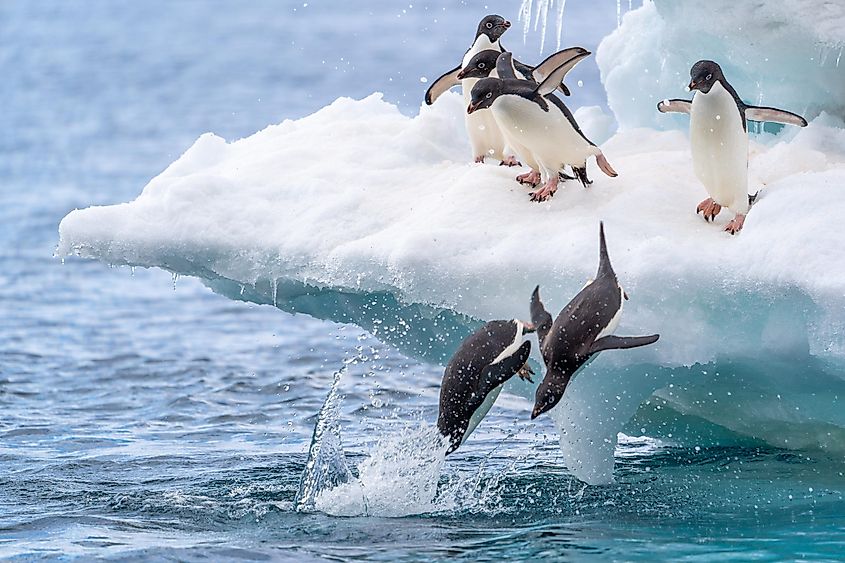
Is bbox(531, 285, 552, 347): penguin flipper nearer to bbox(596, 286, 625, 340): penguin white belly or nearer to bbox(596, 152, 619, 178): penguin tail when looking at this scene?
bbox(596, 286, 625, 340): penguin white belly

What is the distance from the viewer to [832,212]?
4.59 metres

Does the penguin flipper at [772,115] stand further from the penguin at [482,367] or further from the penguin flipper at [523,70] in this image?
the penguin at [482,367]

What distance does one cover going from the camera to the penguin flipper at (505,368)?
14.5 ft

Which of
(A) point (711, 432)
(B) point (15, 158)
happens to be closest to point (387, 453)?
(A) point (711, 432)

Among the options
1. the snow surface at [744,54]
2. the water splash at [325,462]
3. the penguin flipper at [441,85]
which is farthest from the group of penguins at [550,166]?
the water splash at [325,462]

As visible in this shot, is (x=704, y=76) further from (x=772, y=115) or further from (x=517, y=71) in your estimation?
(x=517, y=71)

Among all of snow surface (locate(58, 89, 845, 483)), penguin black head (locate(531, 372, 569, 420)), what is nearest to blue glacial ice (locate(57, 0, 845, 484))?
snow surface (locate(58, 89, 845, 483))

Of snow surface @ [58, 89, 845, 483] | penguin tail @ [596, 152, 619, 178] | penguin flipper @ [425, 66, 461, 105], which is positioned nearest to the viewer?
snow surface @ [58, 89, 845, 483]

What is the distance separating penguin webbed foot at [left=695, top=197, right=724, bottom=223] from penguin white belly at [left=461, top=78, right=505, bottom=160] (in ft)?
3.61

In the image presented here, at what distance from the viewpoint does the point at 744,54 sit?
5668mm

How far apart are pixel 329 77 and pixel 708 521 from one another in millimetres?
21659

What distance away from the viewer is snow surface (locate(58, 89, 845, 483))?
4570 millimetres

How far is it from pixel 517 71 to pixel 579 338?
5.61 ft

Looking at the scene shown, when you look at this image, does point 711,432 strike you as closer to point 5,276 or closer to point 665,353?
point 665,353
